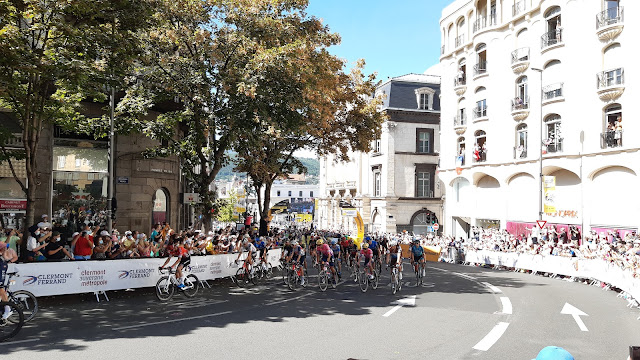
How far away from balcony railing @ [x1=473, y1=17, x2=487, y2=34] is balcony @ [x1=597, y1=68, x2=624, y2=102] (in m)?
11.9

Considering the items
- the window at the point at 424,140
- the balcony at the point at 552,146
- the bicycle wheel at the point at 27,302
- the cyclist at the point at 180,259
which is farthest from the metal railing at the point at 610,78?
the bicycle wheel at the point at 27,302

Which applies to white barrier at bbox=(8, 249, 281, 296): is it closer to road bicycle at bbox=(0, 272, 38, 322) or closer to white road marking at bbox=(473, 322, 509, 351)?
road bicycle at bbox=(0, 272, 38, 322)

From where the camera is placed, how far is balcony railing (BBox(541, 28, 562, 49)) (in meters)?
30.8

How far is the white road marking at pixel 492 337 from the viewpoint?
9395mm

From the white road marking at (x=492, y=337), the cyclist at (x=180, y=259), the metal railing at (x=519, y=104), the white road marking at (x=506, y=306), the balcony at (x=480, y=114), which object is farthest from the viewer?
the balcony at (x=480, y=114)

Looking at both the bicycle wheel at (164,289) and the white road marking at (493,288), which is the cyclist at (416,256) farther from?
the bicycle wheel at (164,289)

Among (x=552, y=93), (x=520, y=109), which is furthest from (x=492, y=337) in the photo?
(x=520, y=109)

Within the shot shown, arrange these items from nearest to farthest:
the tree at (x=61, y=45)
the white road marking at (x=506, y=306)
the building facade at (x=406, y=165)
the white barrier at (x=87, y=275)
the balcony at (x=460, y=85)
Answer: the white barrier at (x=87, y=275) → the tree at (x=61, y=45) → the white road marking at (x=506, y=306) → the balcony at (x=460, y=85) → the building facade at (x=406, y=165)

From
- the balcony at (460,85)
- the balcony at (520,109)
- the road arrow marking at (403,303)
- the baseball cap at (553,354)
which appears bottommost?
the road arrow marking at (403,303)

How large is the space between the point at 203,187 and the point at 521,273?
16.4 metres

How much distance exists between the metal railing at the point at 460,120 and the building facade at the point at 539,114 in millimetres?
80

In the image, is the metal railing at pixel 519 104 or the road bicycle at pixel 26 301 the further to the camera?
the metal railing at pixel 519 104

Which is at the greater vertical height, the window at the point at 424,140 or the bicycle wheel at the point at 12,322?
the window at the point at 424,140

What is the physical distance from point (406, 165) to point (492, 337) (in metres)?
44.7
